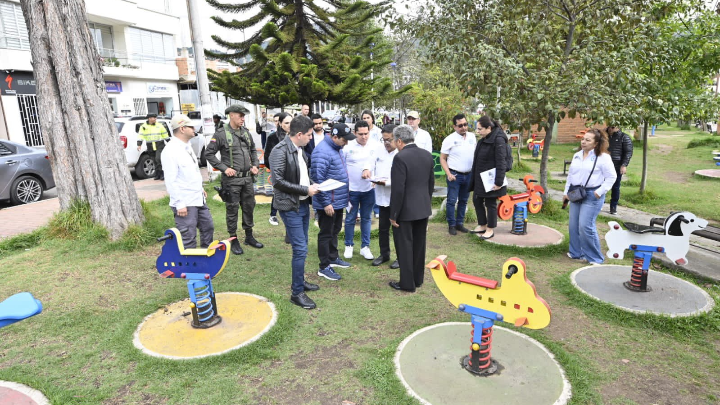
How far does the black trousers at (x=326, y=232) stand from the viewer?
187 inches

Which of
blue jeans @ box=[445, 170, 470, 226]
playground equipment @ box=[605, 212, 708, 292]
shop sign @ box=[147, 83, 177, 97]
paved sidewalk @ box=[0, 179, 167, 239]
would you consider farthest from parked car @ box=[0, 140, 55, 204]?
shop sign @ box=[147, 83, 177, 97]

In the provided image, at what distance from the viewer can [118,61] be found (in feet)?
77.6

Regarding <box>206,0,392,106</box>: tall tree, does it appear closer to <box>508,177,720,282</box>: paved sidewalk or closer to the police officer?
the police officer

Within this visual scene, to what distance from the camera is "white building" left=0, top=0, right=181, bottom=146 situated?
1855 cm

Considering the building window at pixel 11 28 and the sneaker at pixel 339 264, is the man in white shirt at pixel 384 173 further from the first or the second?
the building window at pixel 11 28

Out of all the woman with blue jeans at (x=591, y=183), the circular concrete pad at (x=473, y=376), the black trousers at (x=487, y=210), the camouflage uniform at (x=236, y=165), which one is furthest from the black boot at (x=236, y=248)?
the woman with blue jeans at (x=591, y=183)

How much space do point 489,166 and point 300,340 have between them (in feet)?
11.6

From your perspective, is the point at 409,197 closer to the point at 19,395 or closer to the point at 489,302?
the point at 489,302

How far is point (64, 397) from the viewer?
9.53 feet

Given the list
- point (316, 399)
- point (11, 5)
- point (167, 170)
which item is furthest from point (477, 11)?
point (11, 5)

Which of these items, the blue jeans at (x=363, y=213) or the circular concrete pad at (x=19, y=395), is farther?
the blue jeans at (x=363, y=213)

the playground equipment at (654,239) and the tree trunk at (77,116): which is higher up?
the tree trunk at (77,116)

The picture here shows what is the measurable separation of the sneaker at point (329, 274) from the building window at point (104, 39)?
24.7 m

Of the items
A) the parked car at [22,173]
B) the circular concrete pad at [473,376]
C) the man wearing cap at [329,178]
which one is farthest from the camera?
the parked car at [22,173]
